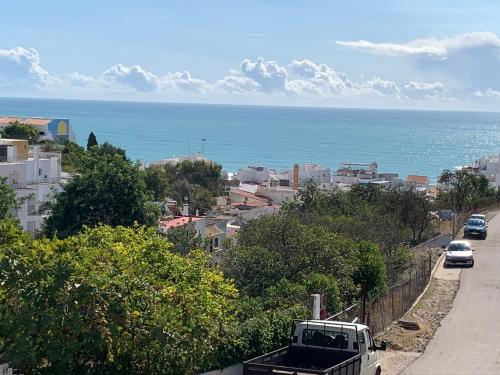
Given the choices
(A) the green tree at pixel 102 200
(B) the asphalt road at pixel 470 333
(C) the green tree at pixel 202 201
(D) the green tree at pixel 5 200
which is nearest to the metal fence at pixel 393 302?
(B) the asphalt road at pixel 470 333

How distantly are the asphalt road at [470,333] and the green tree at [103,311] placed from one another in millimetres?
7258

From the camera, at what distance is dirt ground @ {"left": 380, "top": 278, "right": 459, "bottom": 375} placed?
1909 cm

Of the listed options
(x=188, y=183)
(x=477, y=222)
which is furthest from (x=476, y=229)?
(x=188, y=183)

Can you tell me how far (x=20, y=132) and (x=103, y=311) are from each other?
77.7m

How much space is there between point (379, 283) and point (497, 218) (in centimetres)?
3013

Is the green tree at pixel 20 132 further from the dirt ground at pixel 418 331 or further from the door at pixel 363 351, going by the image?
the door at pixel 363 351

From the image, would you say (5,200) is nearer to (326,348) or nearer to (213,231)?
(326,348)

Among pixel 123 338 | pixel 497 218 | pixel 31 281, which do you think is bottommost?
pixel 497 218

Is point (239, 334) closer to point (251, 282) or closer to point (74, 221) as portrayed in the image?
point (251, 282)

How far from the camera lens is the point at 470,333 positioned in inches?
872

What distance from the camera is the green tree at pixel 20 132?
83369mm

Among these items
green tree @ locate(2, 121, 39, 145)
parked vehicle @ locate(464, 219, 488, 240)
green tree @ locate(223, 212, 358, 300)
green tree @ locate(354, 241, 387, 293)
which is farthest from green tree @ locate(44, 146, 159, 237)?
green tree @ locate(2, 121, 39, 145)

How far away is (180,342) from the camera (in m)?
12.0

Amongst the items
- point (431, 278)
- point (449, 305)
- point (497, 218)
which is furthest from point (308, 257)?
point (497, 218)
